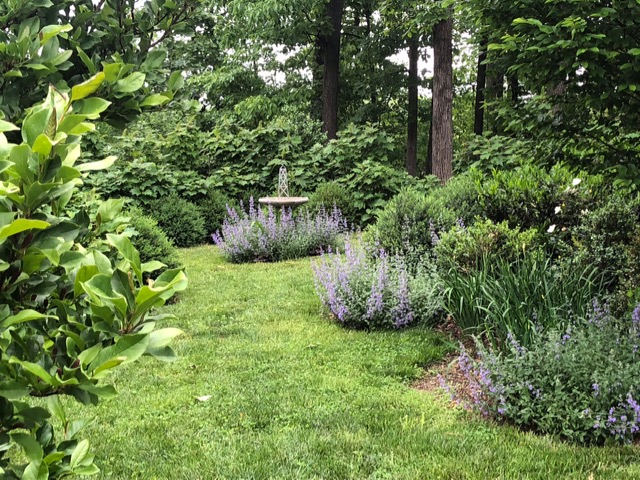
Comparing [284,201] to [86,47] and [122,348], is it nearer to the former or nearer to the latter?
[86,47]

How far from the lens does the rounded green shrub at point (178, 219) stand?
406 inches

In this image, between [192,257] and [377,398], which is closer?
[377,398]

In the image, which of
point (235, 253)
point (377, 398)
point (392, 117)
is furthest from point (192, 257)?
point (392, 117)

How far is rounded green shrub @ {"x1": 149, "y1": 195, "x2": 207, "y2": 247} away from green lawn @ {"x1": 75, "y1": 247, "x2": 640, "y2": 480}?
5435mm

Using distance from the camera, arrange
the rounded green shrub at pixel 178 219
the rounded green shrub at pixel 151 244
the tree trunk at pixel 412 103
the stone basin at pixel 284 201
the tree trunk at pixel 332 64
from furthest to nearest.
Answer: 1. the tree trunk at pixel 412 103
2. the tree trunk at pixel 332 64
3. the rounded green shrub at pixel 178 219
4. the stone basin at pixel 284 201
5. the rounded green shrub at pixel 151 244

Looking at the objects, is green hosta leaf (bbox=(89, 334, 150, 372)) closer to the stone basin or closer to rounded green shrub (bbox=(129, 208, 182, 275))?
rounded green shrub (bbox=(129, 208, 182, 275))

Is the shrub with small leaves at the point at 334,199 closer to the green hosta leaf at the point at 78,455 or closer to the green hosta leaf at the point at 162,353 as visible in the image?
the green hosta leaf at the point at 78,455

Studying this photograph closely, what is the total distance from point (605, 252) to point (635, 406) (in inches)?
78.4

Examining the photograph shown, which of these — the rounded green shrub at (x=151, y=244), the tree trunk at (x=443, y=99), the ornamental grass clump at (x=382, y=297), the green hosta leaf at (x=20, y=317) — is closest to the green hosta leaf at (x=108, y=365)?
the green hosta leaf at (x=20, y=317)

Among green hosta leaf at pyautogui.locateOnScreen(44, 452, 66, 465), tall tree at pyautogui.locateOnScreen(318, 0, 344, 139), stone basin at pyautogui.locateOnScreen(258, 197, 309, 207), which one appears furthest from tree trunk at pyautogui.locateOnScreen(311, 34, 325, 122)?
green hosta leaf at pyautogui.locateOnScreen(44, 452, 66, 465)

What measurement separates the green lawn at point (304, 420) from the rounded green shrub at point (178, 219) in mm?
5435

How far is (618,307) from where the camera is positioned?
13.7 feet

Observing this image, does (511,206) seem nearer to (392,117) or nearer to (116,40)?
(116,40)

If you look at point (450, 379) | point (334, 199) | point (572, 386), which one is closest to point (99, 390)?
point (572, 386)
